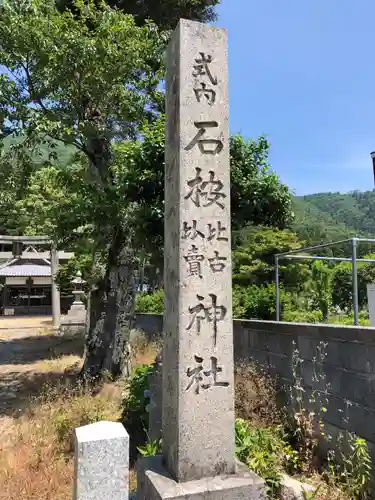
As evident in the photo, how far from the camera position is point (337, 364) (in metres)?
4.45

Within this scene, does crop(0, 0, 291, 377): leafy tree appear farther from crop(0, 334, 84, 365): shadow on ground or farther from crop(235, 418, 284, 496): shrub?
crop(0, 334, 84, 365): shadow on ground

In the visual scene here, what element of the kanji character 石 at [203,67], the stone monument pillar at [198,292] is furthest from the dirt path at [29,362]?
the kanji character 石 at [203,67]

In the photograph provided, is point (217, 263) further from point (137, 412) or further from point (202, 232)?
point (137, 412)

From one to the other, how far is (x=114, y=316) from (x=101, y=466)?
687cm

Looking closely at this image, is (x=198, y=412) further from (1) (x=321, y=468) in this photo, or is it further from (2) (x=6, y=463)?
(2) (x=6, y=463)

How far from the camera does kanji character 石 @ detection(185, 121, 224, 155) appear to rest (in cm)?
344

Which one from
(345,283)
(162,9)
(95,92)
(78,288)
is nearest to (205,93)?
(95,92)

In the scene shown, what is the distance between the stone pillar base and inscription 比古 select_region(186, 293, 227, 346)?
0.99 metres

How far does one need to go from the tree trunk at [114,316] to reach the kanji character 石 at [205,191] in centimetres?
625

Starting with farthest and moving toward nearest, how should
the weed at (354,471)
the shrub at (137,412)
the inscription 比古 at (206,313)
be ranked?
the shrub at (137,412)
the weed at (354,471)
the inscription 比古 at (206,313)

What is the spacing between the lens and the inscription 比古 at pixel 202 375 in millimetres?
3164

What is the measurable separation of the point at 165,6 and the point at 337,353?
1260 centimetres

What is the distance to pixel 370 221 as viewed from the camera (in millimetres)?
89938

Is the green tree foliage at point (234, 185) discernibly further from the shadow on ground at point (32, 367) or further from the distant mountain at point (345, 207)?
the distant mountain at point (345, 207)
